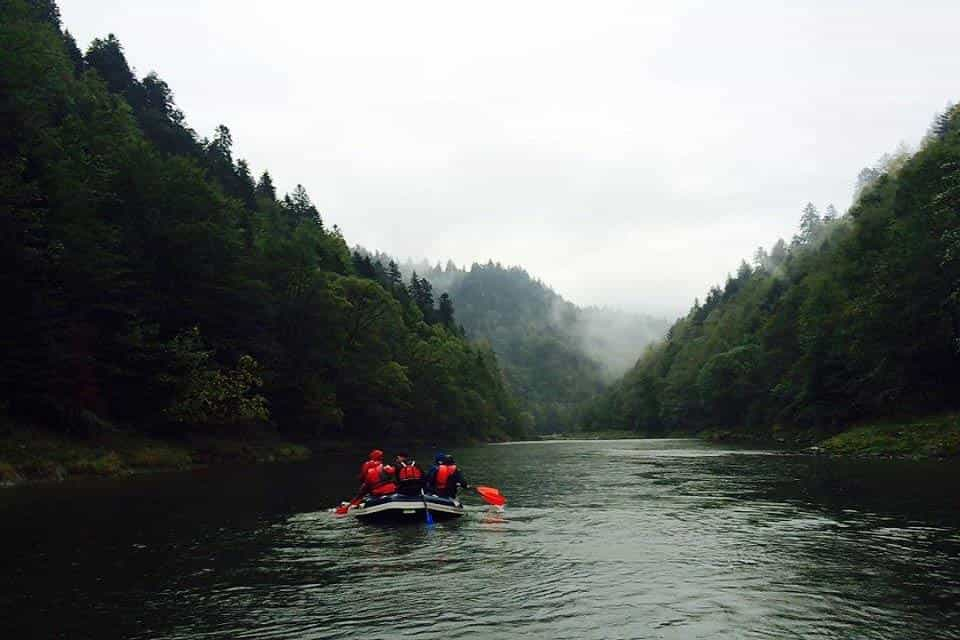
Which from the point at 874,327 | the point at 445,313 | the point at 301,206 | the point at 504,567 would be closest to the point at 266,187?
the point at 301,206

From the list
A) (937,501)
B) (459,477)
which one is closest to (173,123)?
(459,477)

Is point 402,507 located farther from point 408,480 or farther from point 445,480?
point 445,480

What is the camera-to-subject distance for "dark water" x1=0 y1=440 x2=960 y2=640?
1191 cm

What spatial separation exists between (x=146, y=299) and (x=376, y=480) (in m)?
36.3

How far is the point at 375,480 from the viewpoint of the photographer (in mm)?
25719

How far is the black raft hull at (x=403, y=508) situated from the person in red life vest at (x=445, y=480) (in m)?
1.27

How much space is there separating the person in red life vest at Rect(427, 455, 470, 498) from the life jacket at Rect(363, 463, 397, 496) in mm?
1545

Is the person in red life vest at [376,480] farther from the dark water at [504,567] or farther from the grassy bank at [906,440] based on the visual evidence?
the grassy bank at [906,440]

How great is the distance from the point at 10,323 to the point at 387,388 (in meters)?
53.3

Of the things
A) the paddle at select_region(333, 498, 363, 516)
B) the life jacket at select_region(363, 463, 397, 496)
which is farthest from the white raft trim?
the paddle at select_region(333, 498, 363, 516)

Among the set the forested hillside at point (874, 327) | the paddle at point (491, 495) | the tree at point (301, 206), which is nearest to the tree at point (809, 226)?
the forested hillside at point (874, 327)

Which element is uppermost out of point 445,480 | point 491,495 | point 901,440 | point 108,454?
point 108,454

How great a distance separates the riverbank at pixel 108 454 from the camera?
3556cm

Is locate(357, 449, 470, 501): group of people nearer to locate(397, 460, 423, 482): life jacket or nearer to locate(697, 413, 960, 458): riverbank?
locate(397, 460, 423, 482): life jacket
